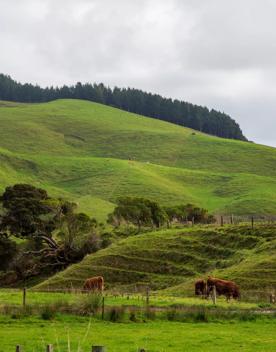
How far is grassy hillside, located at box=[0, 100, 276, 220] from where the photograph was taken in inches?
5094

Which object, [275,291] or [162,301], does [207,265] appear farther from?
[162,301]

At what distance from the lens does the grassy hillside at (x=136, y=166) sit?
129m

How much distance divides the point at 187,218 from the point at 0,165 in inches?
2118

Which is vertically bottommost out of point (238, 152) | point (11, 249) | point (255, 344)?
point (255, 344)

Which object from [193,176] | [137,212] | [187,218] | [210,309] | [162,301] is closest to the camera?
[210,309]

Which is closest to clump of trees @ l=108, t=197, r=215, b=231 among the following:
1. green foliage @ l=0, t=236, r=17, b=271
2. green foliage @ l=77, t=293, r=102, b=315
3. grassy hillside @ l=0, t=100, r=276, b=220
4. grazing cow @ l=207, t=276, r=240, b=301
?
grassy hillside @ l=0, t=100, r=276, b=220

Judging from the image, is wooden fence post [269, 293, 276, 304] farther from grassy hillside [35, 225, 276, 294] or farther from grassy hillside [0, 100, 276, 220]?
grassy hillside [0, 100, 276, 220]

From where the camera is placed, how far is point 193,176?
497 feet

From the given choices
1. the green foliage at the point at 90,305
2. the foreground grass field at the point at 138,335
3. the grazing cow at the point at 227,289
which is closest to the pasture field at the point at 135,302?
the grazing cow at the point at 227,289

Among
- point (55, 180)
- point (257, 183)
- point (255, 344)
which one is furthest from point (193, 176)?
point (255, 344)

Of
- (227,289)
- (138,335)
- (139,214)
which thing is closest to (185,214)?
(139,214)

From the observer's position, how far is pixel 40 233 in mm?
77562

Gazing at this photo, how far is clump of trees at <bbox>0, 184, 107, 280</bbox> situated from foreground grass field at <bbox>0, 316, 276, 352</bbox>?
4066 centimetres

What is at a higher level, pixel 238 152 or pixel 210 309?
pixel 238 152
